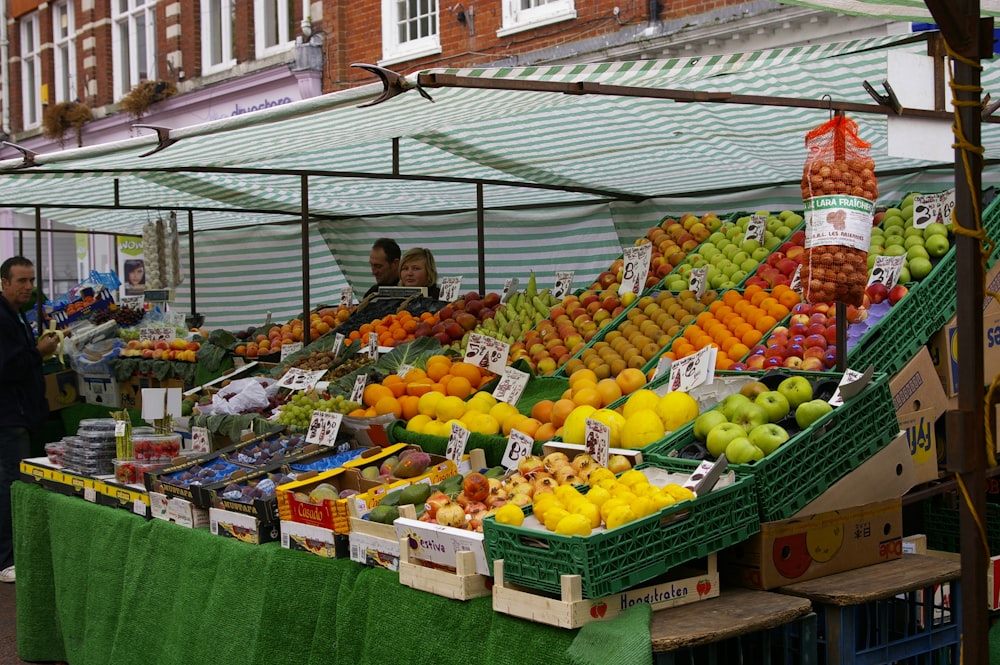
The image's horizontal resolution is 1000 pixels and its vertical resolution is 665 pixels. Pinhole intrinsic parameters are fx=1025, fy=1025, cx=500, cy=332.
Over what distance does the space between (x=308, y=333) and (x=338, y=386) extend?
158 cm

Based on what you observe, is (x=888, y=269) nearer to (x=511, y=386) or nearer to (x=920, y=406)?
(x=920, y=406)

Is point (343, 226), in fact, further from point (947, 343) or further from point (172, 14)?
point (172, 14)

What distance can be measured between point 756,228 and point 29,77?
22475 mm

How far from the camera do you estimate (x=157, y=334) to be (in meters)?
8.38

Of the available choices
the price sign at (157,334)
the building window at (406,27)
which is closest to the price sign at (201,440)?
the price sign at (157,334)

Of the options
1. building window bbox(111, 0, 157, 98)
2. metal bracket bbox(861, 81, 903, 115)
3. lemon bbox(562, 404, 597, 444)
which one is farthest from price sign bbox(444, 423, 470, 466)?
building window bbox(111, 0, 157, 98)

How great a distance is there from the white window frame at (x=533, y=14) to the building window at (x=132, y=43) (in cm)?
910

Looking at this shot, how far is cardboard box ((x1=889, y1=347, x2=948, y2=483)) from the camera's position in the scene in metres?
3.92

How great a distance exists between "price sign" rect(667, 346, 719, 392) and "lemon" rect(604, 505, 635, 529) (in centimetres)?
105

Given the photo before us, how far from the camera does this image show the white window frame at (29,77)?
75.8 ft

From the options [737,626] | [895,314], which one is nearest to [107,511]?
[737,626]

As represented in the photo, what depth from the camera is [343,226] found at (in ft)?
35.0

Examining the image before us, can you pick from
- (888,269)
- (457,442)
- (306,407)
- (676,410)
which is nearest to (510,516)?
(676,410)

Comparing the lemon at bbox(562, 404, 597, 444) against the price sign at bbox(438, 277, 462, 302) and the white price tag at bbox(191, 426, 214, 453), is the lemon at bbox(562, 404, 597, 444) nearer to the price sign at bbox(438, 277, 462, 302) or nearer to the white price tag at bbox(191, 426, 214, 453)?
the white price tag at bbox(191, 426, 214, 453)
